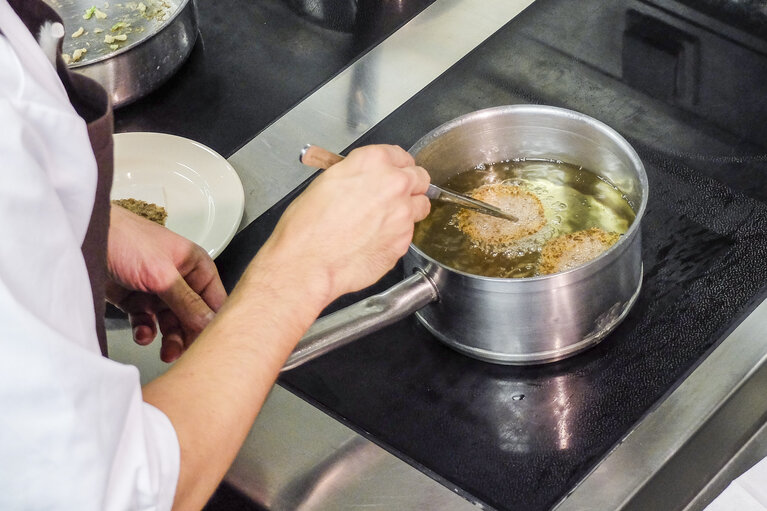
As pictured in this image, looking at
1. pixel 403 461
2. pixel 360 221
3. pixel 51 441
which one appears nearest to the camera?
pixel 51 441

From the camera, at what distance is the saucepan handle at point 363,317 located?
957 mm

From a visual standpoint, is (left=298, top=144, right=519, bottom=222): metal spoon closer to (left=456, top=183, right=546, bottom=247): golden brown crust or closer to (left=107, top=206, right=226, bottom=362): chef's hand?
(left=456, top=183, right=546, bottom=247): golden brown crust

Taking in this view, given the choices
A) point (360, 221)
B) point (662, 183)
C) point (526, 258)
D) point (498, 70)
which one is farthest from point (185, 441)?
point (498, 70)

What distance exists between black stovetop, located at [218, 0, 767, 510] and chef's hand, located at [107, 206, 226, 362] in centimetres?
14

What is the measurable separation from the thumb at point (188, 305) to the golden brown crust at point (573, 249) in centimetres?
39

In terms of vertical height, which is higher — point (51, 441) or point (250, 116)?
point (51, 441)

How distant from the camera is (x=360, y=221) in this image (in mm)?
884

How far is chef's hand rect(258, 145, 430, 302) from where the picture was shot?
858 millimetres

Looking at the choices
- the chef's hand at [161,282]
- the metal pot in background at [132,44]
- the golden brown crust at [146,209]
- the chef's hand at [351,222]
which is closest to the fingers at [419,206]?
the chef's hand at [351,222]

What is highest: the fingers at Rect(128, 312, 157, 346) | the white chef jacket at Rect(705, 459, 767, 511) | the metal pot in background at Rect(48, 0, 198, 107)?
the metal pot in background at Rect(48, 0, 198, 107)

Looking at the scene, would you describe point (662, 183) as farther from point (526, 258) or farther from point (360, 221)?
point (360, 221)

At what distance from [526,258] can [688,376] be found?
0.74 ft

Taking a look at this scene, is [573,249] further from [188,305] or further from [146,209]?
[146,209]

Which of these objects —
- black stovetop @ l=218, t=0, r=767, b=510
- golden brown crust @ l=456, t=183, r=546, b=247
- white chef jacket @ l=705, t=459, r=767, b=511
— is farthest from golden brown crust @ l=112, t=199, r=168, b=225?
white chef jacket @ l=705, t=459, r=767, b=511
